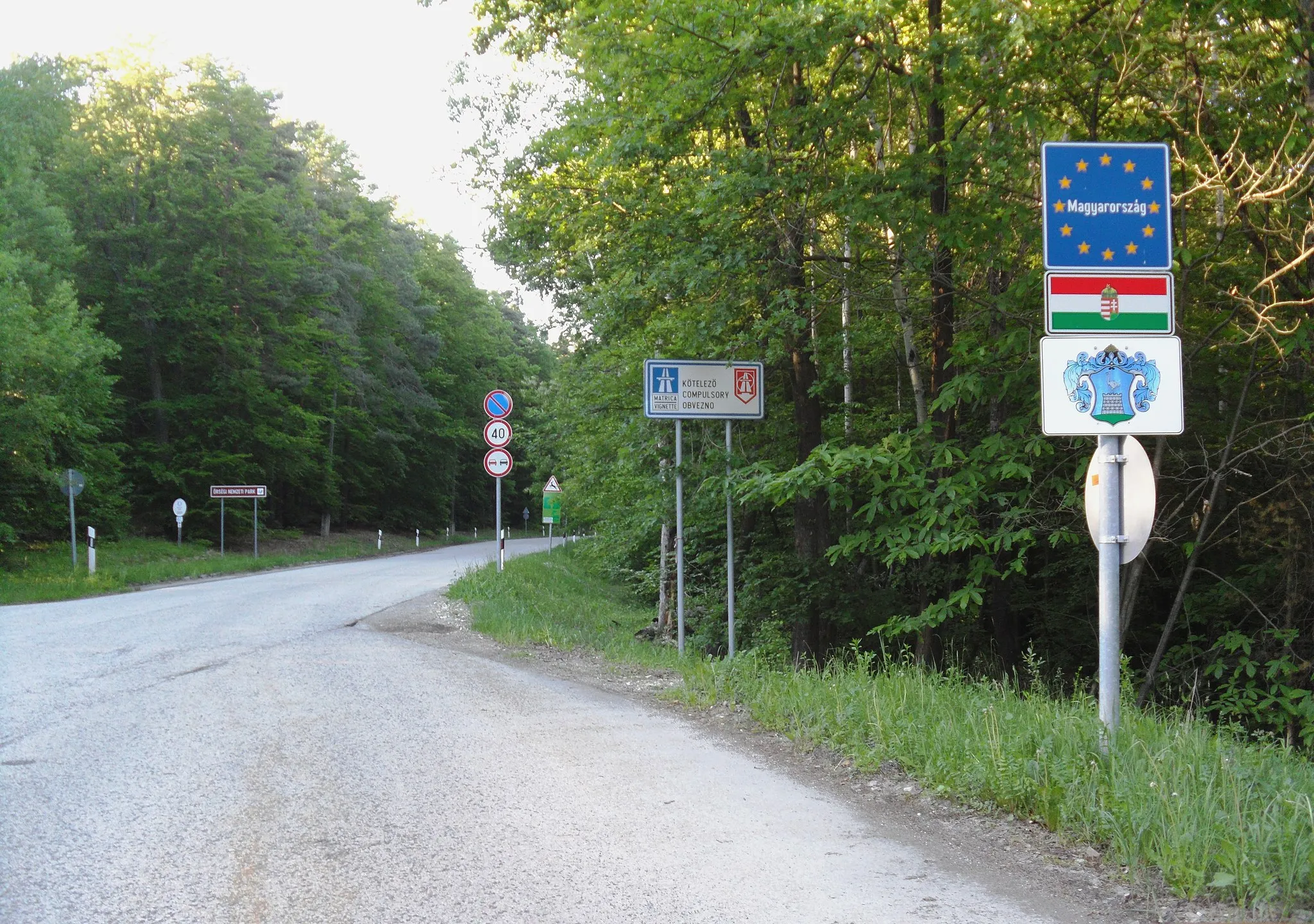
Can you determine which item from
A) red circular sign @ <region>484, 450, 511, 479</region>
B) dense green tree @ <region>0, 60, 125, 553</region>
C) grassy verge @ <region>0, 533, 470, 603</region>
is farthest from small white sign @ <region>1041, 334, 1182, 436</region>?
dense green tree @ <region>0, 60, 125, 553</region>

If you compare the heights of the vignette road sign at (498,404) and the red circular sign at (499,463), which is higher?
the vignette road sign at (498,404)

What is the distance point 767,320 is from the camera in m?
10.1

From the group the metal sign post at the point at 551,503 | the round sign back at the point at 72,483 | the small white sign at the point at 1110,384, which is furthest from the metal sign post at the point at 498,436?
the small white sign at the point at 1110,384

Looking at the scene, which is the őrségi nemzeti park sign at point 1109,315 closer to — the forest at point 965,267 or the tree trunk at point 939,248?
the forest at point 965,267

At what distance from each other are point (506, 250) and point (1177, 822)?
13.6 metres

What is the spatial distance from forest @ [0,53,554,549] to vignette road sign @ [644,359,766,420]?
13.8 metres

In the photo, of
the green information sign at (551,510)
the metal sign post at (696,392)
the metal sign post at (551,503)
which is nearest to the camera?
the metal sign post at (696,392)

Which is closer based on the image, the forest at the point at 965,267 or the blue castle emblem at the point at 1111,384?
the blue castle emblem at the point at 1111,384

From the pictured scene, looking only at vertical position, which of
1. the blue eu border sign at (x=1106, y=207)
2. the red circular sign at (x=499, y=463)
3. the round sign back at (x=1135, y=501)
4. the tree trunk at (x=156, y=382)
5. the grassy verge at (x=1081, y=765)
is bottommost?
the grassy verge at (x=1081, y=765)

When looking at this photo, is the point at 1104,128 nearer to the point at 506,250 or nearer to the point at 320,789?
the point at 320,789

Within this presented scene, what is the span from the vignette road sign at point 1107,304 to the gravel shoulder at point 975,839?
2.53 meters

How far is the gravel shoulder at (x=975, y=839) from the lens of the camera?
152 inches

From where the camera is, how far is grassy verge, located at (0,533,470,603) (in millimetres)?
20891

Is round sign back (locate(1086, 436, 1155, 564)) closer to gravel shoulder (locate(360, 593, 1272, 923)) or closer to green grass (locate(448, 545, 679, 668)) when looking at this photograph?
gravel shoulder (locate(360, 593, 1272, 923))
